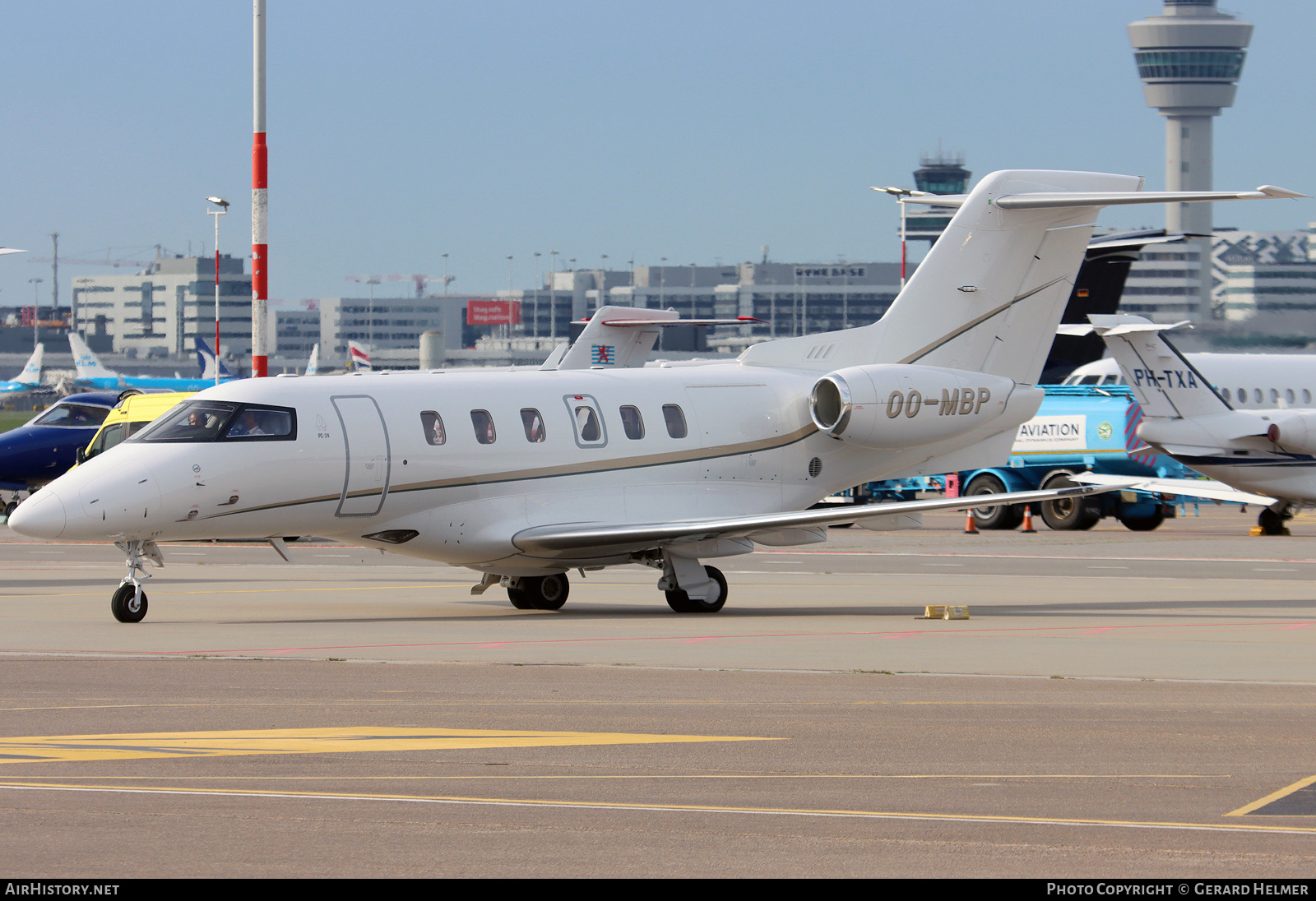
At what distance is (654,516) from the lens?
2027 cm

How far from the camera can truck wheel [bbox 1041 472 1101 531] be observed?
3766 cm

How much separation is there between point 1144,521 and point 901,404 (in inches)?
730

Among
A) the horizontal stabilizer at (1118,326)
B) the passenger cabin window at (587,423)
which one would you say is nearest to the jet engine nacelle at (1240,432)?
the horizontal stabilizer at (1118,326)

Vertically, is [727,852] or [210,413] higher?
[210,413]

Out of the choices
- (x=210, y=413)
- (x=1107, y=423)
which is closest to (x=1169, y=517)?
(x=1107, y=423)

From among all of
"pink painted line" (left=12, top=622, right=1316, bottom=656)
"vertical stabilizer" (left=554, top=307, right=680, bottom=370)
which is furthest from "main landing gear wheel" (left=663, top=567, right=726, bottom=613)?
"vertical stabilizer" (left=554, top=307, right=680, bottom=370)

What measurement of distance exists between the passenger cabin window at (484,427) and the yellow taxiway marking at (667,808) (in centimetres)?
1086

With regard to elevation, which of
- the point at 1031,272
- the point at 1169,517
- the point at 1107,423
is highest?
the point at 1031,272

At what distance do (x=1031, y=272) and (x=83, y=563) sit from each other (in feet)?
55.9

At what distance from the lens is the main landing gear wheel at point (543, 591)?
2069 cm

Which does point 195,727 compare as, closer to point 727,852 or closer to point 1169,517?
point 727,852

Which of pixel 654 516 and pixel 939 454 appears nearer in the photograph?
pixel 654 516

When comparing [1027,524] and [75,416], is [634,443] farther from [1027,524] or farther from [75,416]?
[75,416]
